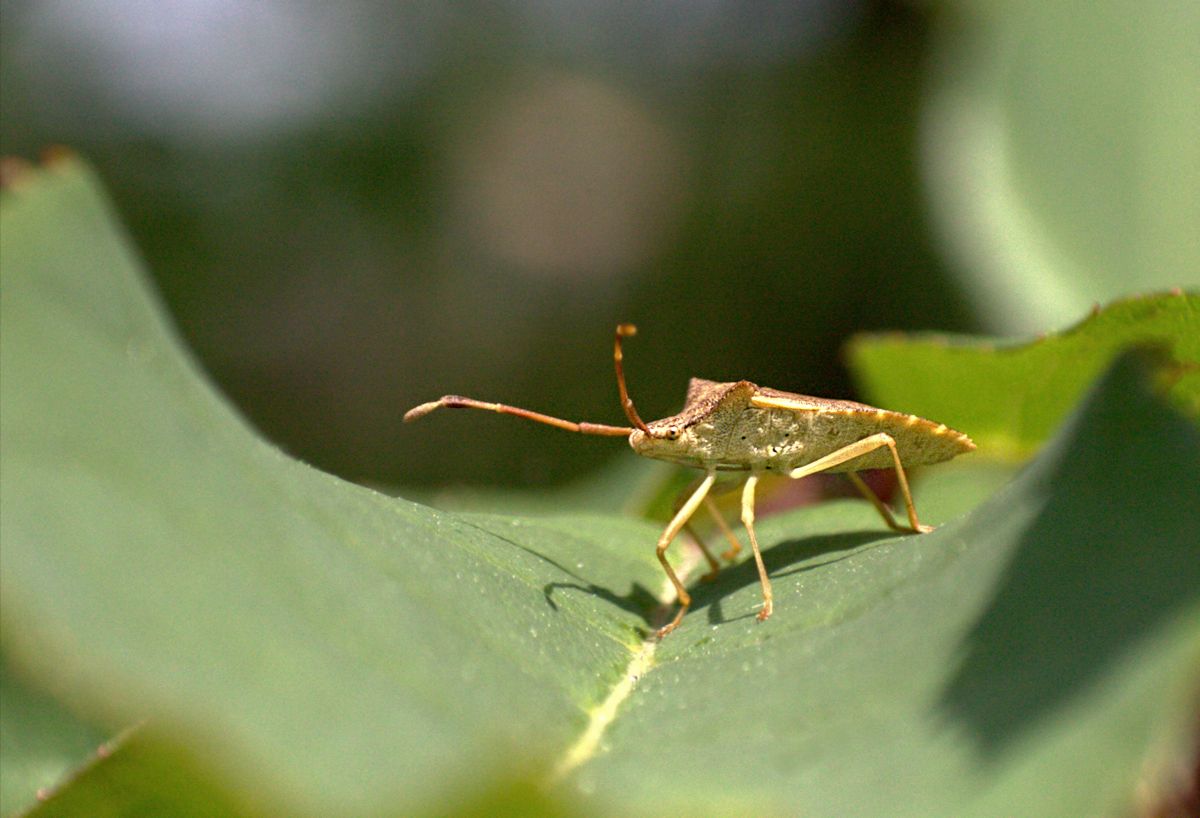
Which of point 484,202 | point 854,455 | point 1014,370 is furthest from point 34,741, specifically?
point 484,202

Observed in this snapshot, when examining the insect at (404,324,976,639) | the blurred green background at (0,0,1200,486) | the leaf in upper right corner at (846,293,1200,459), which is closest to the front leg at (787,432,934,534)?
the insect at (404,324,976,639)

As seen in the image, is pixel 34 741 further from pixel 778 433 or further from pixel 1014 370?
pixel 1014 370

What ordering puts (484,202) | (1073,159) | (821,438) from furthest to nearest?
(484,202)
(1073,159)
(821,438)

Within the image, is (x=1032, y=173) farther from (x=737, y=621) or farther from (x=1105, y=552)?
(x=1105, y=552)

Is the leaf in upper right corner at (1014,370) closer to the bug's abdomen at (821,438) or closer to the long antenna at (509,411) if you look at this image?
the bug's abdomen at (821,438)

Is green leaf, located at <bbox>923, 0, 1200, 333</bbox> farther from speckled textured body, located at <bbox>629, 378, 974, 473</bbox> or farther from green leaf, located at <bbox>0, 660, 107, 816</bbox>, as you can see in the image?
green leaf, located at <bbox>0, 660, 107, 816</bbox>

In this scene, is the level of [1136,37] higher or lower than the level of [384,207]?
lower

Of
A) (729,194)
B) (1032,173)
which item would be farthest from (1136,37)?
(729,194)
